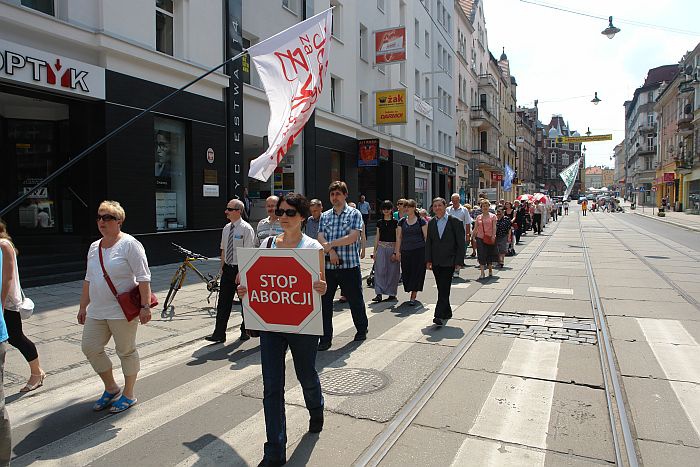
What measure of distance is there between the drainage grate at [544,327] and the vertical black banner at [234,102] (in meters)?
9.45

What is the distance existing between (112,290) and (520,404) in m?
3.56

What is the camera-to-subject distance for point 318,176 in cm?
1992

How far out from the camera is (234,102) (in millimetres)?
14797

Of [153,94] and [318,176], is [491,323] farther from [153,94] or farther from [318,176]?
[318,176]

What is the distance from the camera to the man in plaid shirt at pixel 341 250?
20.0ft

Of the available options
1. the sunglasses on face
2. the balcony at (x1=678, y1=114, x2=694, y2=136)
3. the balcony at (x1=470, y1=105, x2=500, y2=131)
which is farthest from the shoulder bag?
the balcony at (x1=678, y1=114, x2=694, y2=136)

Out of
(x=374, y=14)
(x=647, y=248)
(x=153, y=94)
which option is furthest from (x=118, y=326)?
(x=374, y=14)

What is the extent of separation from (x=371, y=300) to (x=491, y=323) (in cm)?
259

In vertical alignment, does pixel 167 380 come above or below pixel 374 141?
below

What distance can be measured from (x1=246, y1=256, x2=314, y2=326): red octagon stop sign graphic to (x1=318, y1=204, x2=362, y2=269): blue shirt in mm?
2703

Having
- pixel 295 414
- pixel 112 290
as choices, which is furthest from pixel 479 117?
pixel 112 290

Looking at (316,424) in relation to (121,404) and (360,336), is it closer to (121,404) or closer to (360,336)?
Result: (121,404)

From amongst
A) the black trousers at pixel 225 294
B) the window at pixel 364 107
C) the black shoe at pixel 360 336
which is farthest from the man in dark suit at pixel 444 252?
the window at pixel 364 107

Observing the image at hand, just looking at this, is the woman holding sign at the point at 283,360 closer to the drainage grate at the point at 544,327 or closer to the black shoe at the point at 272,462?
the black shoe at the point at 272,462
